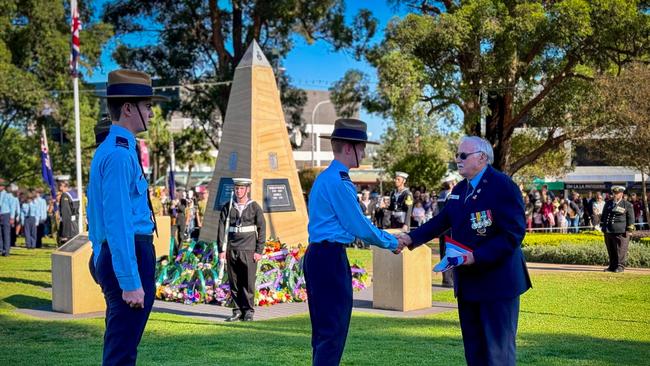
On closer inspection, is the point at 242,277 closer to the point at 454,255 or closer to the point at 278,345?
the point at 278,345

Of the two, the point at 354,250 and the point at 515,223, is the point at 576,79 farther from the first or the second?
the point at 515,223

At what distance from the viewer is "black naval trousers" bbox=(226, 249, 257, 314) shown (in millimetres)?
12281

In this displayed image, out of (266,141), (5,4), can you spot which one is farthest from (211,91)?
(266,141)

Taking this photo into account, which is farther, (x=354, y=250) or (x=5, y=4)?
(x=5, y=4)

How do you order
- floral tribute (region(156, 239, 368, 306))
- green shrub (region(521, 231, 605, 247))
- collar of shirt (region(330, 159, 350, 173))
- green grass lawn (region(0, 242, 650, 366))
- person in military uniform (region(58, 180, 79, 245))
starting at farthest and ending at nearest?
green shrub (region(521, 231, 605, 247)) < person in military uniform (region(58, 180, 79, 245)) < floral tribute (region(156, 239, 368, 306)) < green grass lawn (region(0, 242, 650, 366)) < collar of shirt (region(330, 159, 350, 173))

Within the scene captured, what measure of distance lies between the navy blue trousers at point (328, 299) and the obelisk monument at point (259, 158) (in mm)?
9320

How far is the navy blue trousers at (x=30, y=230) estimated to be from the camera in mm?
28953

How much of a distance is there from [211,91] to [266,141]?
21.5m

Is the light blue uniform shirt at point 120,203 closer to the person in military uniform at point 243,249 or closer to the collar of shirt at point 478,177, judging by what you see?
the collar of shirt at point 478,177

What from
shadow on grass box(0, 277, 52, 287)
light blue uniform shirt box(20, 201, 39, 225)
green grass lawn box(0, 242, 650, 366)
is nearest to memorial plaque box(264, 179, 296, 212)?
green grass lawn box(0, 242, 650, 366)

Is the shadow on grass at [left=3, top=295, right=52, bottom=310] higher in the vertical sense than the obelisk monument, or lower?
lower

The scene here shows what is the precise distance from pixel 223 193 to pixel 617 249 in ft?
30.3

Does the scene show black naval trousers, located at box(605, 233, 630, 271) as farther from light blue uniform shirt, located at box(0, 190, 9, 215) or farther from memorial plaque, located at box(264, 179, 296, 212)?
light blue uniform shirt, located at box(0, 190, 9, 215)

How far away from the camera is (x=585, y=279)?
56.9 ft
